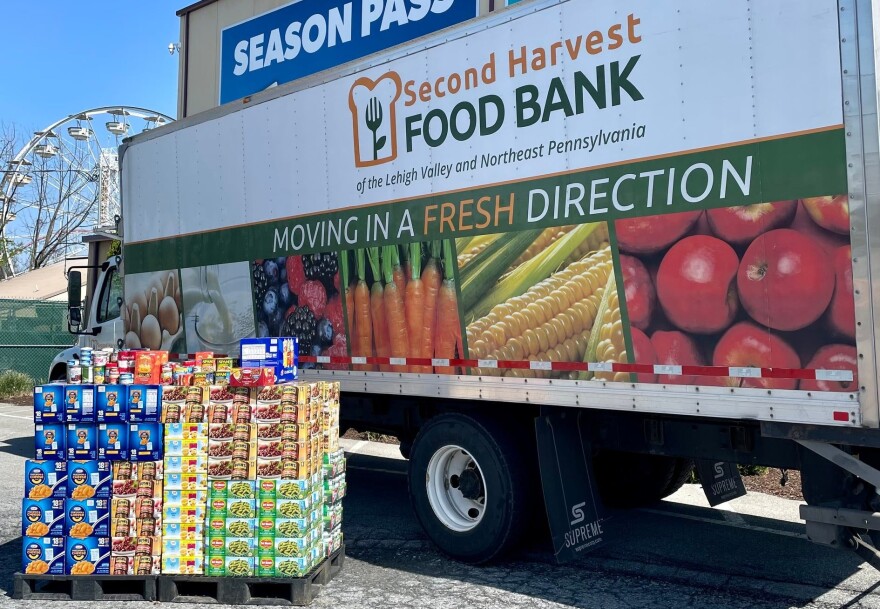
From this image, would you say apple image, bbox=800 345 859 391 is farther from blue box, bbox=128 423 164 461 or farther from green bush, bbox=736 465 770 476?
green bush, bbox=736 465 770 476

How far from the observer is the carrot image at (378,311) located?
21.8 feet

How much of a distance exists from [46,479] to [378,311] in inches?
106

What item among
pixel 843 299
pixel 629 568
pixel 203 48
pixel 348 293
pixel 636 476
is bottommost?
pixel 629 568

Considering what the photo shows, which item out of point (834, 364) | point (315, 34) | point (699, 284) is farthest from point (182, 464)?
point (315, 34)

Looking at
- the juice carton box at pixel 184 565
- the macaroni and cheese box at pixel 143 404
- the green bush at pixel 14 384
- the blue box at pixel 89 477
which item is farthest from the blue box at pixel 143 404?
the green bush at pixel 14 384

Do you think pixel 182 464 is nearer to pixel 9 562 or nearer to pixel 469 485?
pixel 9 562

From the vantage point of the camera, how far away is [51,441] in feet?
17.3

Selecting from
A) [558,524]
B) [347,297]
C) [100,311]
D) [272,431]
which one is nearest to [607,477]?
[558,524]

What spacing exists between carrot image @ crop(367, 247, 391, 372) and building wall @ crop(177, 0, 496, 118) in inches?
466

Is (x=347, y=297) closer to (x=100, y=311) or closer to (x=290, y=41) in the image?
(x=100, y=311)

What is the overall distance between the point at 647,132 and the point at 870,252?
152cm

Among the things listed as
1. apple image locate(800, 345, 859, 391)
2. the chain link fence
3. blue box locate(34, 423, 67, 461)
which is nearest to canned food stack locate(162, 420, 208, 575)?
blue box locate(34, 423, 67, 461)

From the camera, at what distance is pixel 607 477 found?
7.58 m

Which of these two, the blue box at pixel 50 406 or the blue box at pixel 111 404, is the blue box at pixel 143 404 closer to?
the blue box at pixel 111 404
